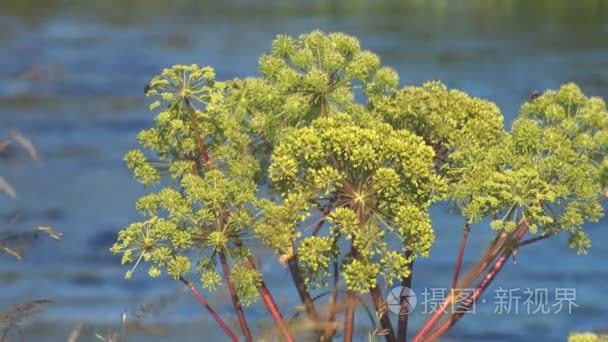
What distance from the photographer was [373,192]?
2414 mm

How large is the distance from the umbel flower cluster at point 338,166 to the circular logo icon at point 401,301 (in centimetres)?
10

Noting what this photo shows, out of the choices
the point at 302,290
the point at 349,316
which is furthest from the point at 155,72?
the point at 349,316

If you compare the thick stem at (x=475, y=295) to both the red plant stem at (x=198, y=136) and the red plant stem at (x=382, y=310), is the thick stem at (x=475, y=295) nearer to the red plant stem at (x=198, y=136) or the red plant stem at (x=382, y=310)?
the red plant stem at (x=382, y=310)

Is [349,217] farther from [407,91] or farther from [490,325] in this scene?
[490,325]

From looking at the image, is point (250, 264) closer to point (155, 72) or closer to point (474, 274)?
point (474, 274)

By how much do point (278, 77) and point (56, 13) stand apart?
20.5 meters

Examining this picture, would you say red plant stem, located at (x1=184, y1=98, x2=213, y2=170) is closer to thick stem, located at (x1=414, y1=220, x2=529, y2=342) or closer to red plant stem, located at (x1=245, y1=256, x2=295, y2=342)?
red plant stem, located at (x1=245, y1=256, x2=295, y2=342)

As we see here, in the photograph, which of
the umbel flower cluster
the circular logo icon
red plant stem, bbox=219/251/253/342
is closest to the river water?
red plant stem, bbox=219/251/253/342

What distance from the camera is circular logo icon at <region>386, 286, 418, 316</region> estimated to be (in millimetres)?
2596

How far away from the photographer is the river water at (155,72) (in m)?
7.75

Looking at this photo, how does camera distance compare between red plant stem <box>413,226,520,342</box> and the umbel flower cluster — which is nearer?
the umbel flower cluster

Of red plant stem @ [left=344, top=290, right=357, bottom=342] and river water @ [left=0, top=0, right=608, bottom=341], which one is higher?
river water @ [left=0, top=0, right=608, bottom=341]

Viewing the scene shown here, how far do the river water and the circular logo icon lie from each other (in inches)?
11.1

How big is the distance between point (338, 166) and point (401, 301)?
1.20ft
